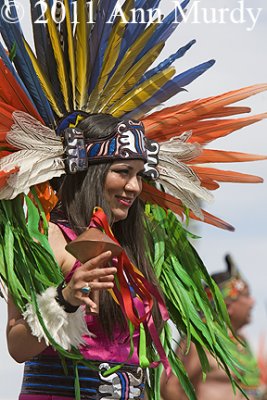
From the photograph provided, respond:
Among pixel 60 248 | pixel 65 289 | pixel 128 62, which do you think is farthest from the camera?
pixel 128 62

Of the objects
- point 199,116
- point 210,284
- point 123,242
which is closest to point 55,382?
point 123,242

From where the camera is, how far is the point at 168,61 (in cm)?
479

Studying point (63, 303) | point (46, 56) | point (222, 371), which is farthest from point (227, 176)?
point (222, 371)

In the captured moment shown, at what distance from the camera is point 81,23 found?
4.61m

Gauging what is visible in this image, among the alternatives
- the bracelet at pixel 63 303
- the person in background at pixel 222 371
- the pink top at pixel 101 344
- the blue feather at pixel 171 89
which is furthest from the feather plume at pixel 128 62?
the person in background at pixel 222 371

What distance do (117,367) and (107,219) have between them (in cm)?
51

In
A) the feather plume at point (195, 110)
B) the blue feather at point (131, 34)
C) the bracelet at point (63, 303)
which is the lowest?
the bracelet at point (63, 303)

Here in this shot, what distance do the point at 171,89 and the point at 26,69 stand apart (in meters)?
0.59

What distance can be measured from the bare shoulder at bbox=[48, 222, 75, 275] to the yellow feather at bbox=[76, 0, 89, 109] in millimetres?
502

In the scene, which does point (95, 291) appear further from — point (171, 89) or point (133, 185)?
point (171, 89)

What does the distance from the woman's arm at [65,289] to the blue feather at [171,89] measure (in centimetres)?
61

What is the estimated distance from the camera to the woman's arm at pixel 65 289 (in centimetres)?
393

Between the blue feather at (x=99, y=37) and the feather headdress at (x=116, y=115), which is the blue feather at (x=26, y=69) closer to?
the feather headdress at (x=116, y=115)

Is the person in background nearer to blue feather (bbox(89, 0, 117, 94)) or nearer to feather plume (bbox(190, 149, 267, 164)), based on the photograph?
feather plume (bbox(190, 149, 267, 164))
